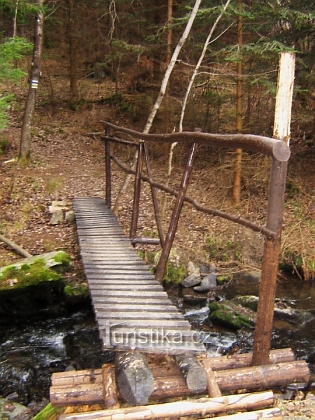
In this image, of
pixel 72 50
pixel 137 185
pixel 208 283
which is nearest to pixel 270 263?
pixel 137 185

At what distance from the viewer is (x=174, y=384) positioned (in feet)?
9.23

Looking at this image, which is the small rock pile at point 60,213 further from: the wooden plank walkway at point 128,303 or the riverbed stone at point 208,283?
the riverbed stone at point 208,283

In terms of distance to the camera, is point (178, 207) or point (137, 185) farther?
point (137, 185)

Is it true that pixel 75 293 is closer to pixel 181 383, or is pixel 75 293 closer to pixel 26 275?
pixel 26 275

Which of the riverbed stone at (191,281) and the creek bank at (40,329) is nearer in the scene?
the creek bank at (40,329)

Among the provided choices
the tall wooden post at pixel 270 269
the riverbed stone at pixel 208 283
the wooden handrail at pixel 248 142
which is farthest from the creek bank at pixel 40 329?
the wooden handrail at pixel 248 142

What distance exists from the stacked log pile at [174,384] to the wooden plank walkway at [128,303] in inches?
5.2

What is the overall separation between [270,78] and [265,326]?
291 inches

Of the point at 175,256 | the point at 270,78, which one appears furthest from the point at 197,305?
the point at 270,78

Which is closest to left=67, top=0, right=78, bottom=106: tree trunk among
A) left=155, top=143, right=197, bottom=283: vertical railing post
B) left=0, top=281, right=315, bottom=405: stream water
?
left=0, top=281, right=315, bottom=405: stream water

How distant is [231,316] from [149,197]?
4.69 m

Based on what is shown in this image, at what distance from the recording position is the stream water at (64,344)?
529 centimetres

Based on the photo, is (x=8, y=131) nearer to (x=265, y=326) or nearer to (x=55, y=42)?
(x=55, y=42)

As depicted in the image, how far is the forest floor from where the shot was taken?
861cm
